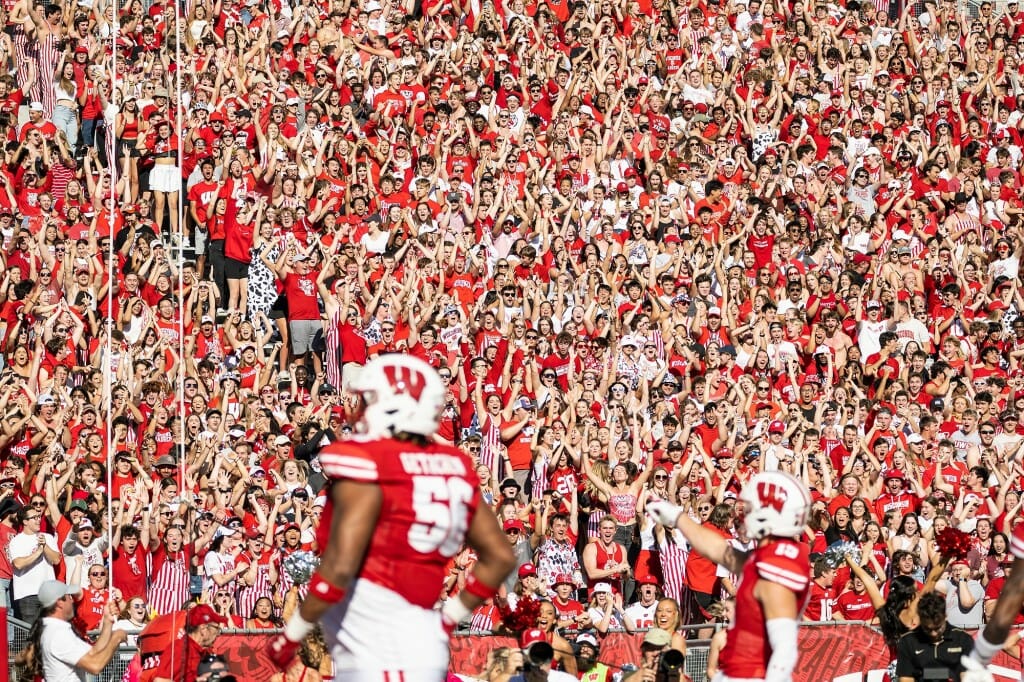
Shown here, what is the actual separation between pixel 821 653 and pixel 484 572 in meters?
5.69

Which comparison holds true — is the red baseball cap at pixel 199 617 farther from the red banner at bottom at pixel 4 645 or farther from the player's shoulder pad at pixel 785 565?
the player's shoulder pad at pixel 785 565

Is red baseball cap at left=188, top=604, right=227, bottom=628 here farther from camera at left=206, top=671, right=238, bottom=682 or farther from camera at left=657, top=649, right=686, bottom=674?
camera at left=657, top=649, right=686, bottom=674

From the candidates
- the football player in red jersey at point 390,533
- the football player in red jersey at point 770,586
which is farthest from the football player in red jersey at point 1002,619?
the football player in red jersey at point 390,533

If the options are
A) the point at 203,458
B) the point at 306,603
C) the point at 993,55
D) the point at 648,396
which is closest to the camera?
the point at 306,603

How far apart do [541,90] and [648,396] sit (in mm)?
5618

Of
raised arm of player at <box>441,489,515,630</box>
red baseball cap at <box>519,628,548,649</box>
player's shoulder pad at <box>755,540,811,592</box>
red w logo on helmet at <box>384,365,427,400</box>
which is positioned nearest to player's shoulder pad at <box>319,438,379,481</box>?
red w logo on helmet at <box>384,365,427,400</box>

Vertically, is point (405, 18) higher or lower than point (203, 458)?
higher

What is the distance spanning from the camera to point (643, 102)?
2288 cm

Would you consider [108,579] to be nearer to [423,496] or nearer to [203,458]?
[203,458]

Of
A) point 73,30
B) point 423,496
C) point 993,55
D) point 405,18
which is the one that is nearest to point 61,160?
point 73,30

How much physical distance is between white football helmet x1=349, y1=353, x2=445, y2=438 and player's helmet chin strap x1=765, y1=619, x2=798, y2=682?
2.05 m

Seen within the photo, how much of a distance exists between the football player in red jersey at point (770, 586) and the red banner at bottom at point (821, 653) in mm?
4111

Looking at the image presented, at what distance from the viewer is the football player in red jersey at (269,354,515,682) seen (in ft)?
24.7

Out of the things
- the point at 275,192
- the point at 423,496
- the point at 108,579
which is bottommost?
the point at 108,579
